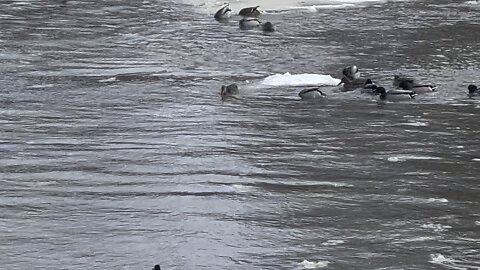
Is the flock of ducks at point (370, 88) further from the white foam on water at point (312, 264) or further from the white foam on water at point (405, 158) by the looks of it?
the white foam on water at point (312, 264)

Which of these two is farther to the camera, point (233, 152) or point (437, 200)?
point (233, 152)

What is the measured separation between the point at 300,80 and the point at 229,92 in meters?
1.61

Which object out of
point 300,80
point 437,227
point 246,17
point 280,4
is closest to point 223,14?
point 246,17

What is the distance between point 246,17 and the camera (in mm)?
25609

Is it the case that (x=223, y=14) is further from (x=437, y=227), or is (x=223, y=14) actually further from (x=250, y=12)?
(x=437, y=227)

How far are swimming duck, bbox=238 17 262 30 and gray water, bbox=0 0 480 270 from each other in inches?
9.3

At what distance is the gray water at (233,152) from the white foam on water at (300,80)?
15.5 inches

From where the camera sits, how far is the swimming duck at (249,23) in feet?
79.6

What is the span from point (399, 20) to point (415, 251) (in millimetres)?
15733

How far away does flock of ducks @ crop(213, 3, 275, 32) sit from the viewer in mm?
24250

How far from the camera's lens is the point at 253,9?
25.9 meters

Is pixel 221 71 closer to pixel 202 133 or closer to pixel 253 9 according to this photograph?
pixel 202 133

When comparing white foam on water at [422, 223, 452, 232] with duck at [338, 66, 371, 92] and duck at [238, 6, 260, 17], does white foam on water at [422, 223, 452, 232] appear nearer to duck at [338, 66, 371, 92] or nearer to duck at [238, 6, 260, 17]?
A: duck at [338, 66, 371, 92]

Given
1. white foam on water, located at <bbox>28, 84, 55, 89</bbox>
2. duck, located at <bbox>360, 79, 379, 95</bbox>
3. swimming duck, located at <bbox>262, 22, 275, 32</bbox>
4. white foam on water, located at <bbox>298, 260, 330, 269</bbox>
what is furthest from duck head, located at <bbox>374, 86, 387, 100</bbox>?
white foam on water, located at <bbox>298, 260, 330, 269</bbox>
